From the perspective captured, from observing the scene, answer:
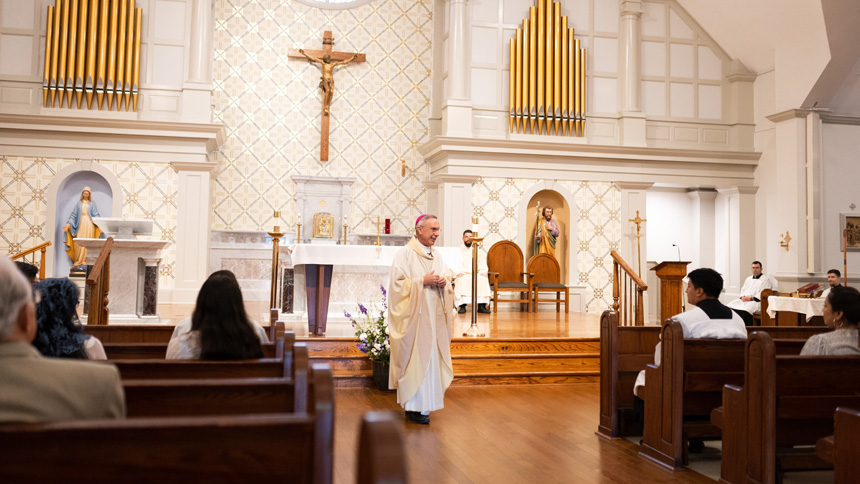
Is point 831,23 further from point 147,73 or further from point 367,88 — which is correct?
point 147,73

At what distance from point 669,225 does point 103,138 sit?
10.9m

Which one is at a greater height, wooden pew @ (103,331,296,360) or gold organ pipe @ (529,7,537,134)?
gold organ pipe @ (529,7,537,134)

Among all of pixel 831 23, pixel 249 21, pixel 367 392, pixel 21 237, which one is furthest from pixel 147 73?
pixel 831 23

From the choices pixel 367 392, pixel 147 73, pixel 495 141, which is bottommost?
pixel 367 392

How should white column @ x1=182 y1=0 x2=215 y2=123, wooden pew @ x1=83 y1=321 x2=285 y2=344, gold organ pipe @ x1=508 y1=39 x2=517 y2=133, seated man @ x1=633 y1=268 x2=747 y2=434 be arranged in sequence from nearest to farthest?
seated man @ x1=633 y1=268 x2=747 y2=434
wooden pew @ x1=83 y1=321 x2=285 y2=344
white column @ x1=182 y1=0 x2=215 y2=123
gold organ pipe @ x1=508 y1=39 x2=517 y2=133

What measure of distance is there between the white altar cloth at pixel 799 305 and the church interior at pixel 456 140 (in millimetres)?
73

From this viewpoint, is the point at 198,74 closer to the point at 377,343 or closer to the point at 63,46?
the point at 63,46

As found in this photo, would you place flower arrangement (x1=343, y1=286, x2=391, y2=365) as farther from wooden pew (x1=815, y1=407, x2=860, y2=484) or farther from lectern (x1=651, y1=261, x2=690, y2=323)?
wooden pew (x1=815, y1=407, x2=860, y2=484)

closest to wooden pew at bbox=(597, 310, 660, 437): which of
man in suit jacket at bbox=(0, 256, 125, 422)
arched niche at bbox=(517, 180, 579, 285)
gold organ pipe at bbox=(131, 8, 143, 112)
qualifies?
man in suit jacket at bbox=(0, 256, 125, 422)

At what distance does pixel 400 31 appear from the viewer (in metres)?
13.8

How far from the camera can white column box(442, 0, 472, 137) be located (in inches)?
494

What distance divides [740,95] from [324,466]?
14.1 meters

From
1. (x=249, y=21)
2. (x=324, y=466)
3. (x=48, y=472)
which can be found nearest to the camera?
(x=48, y=472)

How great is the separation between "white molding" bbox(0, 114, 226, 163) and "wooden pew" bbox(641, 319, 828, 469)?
9.13m
